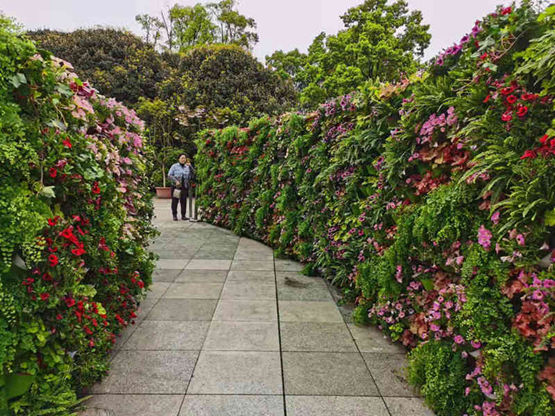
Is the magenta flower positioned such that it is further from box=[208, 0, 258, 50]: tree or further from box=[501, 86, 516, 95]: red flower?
box=[208, 0, 258, 50]: tree

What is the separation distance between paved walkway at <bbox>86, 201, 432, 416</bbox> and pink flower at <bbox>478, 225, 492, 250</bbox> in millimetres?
1144

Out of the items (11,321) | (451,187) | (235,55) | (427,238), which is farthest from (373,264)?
(235,55)

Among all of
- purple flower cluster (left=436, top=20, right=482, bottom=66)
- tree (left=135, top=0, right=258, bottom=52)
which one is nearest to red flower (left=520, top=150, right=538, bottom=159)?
purple flower cluster (left=436, top=20, right=482, bottom=66)

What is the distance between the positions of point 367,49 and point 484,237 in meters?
20.8

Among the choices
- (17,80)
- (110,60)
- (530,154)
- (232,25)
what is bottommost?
(530,154)

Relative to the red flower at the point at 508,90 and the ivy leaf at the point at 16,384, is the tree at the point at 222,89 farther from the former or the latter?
the ivy leaf at the point at 16,384

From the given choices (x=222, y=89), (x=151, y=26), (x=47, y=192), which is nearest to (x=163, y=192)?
(x=222, y=89)

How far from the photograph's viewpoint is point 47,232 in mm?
1927

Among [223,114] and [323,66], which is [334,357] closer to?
[223,114]

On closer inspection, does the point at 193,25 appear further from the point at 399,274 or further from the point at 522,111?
the point at 522,111

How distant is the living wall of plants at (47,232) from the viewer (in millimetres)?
1722

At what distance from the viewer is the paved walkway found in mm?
2275

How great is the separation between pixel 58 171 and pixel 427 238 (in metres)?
2.46

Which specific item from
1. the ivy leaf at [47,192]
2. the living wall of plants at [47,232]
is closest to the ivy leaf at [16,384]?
the living wall of plants at [47,232]
